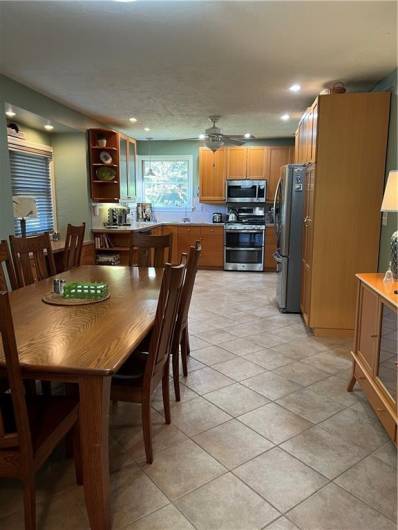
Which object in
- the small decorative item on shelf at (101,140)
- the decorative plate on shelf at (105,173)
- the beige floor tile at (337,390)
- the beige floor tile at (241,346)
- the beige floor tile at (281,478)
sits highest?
the small decorative item on shelf at (101,140)

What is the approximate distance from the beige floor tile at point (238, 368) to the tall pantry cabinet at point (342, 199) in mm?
968

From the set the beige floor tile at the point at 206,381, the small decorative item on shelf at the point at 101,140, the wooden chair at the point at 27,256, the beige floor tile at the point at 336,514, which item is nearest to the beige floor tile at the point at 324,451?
the beige floor tile at the point at 336,514

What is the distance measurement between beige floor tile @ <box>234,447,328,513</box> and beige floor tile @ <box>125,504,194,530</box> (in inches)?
14.2

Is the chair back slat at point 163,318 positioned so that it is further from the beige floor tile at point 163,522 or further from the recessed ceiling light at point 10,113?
the recessed ceiling light at point 10,113

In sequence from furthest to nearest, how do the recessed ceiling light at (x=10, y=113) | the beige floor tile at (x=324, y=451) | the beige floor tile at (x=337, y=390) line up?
the recessed ceiling light at (x=10, y=113)
the beige floor tile at (x=337, y=390)
the beige floor tile at (x=324, y=451)

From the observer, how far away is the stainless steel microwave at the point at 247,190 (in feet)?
22.6

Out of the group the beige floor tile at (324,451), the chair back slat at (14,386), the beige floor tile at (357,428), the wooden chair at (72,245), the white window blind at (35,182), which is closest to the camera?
the chair back slat at (14,386)

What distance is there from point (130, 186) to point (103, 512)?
19.0ft

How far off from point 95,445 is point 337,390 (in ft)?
6.05

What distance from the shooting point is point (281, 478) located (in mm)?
1784

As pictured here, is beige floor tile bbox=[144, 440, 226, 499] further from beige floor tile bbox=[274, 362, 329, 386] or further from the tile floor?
beige floor tile bbox=[274, 362, 329, 386]

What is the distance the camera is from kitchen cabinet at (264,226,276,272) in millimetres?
6816

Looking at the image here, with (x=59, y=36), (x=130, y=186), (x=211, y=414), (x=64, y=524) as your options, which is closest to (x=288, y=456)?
(x=211, y=414)

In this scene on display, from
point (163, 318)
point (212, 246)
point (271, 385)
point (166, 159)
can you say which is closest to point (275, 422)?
point (271, 385)
